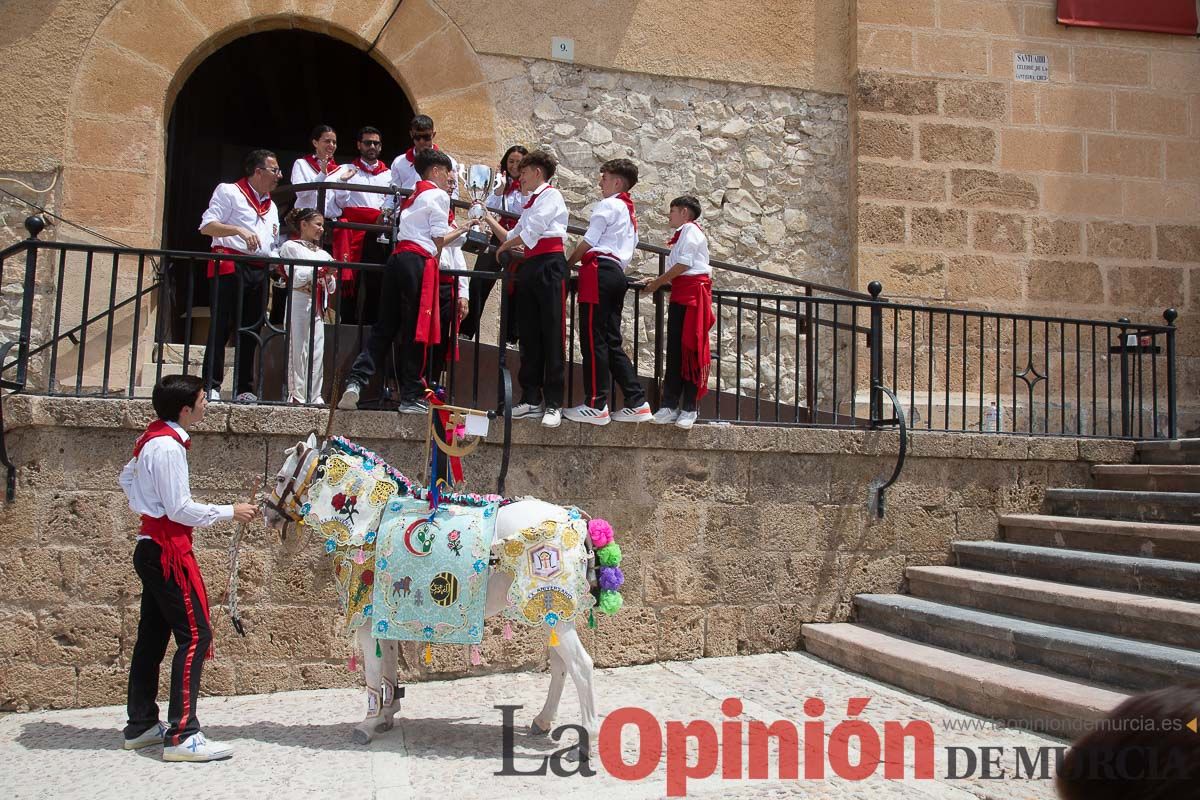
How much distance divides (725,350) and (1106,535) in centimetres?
394

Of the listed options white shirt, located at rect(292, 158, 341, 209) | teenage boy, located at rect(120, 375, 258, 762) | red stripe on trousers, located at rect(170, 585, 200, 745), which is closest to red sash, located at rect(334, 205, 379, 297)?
white shirt, located at rect(292, 158, 341, 209)

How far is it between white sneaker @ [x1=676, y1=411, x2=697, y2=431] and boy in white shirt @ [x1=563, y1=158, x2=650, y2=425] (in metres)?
0.25

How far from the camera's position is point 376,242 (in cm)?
736

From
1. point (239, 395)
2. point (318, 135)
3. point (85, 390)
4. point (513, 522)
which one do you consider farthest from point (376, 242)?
point (513, 522)

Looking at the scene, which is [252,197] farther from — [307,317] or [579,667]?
[579,667]

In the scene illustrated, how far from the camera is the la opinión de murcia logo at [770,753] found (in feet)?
14.3

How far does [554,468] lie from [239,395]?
207 cm

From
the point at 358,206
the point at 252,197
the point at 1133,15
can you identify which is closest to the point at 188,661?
the point at 252,197

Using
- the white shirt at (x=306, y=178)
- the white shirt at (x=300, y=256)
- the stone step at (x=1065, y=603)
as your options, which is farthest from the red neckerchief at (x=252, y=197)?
the stone step at (x=1065, y=603)

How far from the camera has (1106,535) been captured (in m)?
6.55

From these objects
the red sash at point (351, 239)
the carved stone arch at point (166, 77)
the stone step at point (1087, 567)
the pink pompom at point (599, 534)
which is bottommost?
the stone step at point (1087, 567)

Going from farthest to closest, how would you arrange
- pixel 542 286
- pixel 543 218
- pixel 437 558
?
pixel 542 286
pixel 543 218
pixel 437 558

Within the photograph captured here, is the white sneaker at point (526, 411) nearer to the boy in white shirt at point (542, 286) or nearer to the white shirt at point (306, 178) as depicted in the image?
the boy in white shirt at point (542, 286)

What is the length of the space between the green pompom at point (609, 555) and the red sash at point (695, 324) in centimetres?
196
